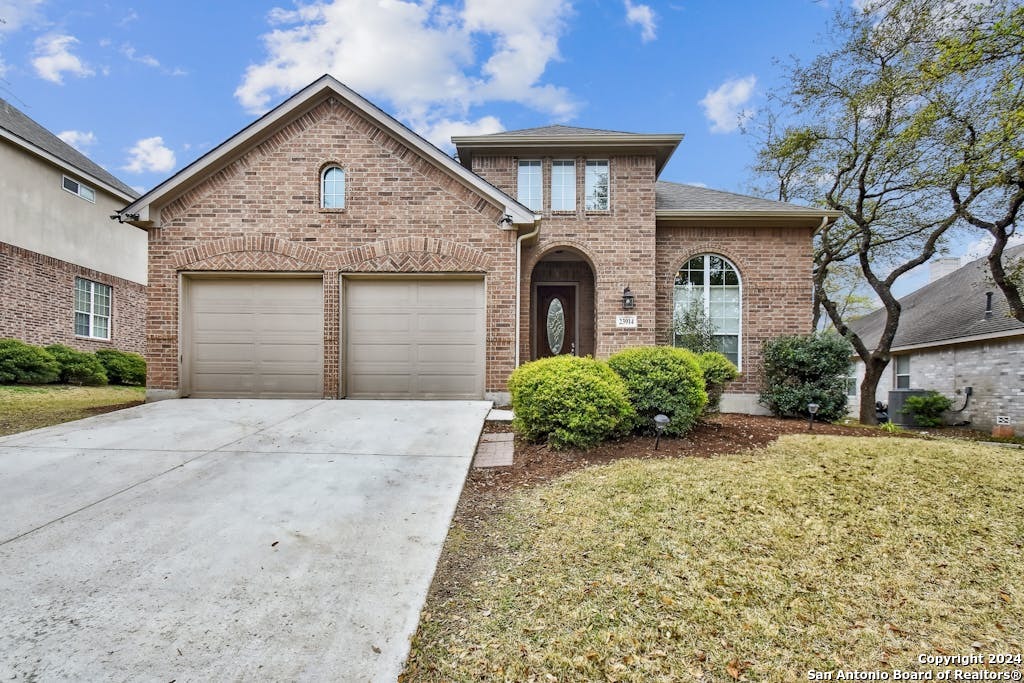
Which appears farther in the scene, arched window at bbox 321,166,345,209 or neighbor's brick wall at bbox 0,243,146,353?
neighbor's brick wall at bbox 0,243,146,353

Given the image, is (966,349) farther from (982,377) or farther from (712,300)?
(712,300)

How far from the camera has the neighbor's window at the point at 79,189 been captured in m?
14.4

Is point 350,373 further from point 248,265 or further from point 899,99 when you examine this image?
point 899,99

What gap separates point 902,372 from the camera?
55.7 feet

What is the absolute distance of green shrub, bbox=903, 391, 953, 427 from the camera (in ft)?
45.5

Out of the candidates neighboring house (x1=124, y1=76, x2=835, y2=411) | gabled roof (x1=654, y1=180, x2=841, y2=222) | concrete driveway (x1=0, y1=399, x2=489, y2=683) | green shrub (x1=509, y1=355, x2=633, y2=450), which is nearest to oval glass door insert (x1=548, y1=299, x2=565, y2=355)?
gabled roof (x1=654, y1=180, x2=841, y2=222)

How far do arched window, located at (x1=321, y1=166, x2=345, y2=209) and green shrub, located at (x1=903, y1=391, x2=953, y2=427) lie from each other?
16486mm

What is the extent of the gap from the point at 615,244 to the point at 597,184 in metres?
1.46

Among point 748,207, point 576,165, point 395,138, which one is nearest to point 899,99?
point 748,207

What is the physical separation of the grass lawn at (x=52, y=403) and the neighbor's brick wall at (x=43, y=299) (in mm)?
2136

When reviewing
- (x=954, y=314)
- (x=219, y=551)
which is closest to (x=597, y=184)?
(x=219, y=551)

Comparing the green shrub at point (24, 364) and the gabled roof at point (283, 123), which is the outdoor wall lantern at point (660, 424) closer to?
the gabled roof at point (283, 123)

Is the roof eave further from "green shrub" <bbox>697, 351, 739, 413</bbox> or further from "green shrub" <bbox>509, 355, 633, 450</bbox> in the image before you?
"green shrub" <bbox>697, 351, 739, 413</bbox>

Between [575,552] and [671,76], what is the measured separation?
1456 centimetres
